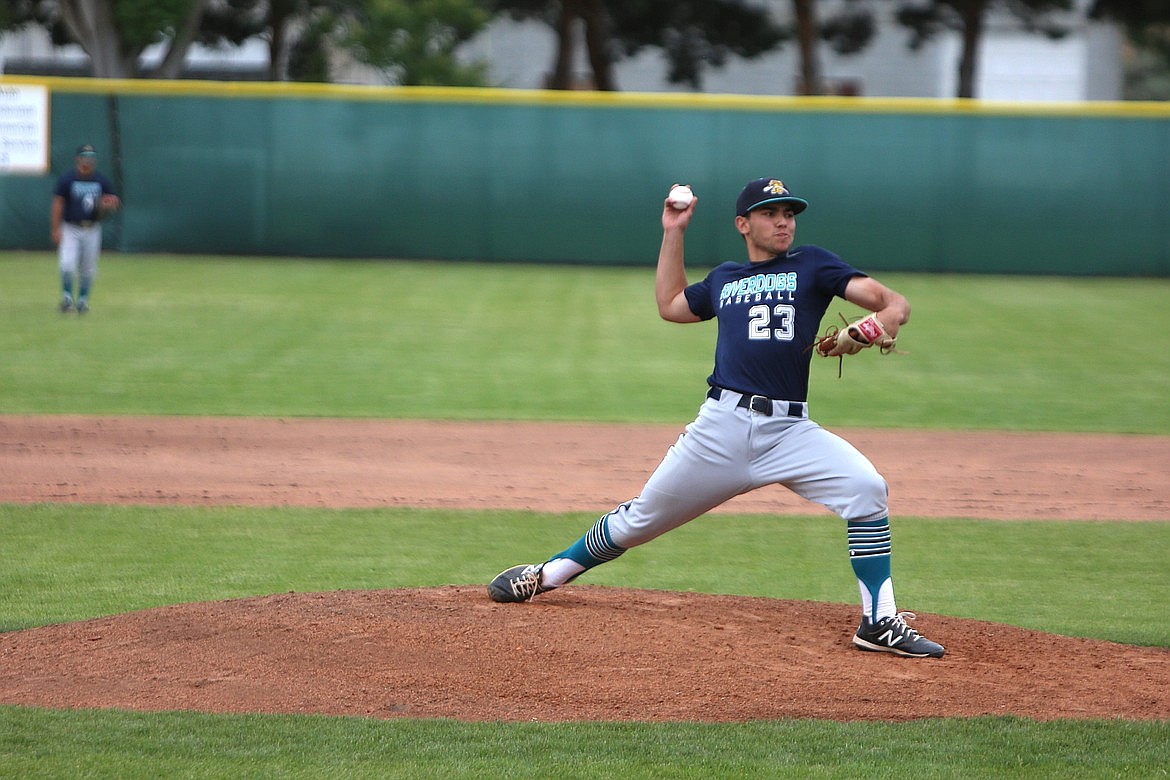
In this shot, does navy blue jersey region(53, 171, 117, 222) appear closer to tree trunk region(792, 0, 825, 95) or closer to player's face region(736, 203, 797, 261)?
player's face region(736, 203, 797, 261)

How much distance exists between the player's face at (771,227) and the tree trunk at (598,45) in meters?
27.2

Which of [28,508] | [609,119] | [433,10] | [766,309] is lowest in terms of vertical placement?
[28,508]

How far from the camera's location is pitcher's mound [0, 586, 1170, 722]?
465 centimetres

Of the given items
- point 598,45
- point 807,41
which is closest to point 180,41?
point 598,45

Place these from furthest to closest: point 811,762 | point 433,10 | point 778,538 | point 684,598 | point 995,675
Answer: point 433,10
point 778,538
point 684,598
point 995,675
point 811,762

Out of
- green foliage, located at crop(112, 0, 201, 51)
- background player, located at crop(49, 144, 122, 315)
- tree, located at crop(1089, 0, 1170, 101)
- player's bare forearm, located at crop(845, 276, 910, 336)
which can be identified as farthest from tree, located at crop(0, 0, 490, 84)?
player's bare forearm, located at crop(845, 276, 910, 336)

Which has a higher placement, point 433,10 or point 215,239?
point 433,10

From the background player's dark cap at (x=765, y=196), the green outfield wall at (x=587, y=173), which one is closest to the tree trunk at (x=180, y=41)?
the green outfield wall at (x=587, y=173)

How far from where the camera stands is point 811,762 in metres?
4.13

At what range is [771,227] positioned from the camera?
17.5 ft

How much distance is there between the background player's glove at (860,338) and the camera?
4.90 meters

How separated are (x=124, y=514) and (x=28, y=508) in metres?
0.59

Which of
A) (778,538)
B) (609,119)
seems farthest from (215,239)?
(778,538)

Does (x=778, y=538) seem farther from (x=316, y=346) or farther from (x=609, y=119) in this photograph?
(x=609, y=119)
